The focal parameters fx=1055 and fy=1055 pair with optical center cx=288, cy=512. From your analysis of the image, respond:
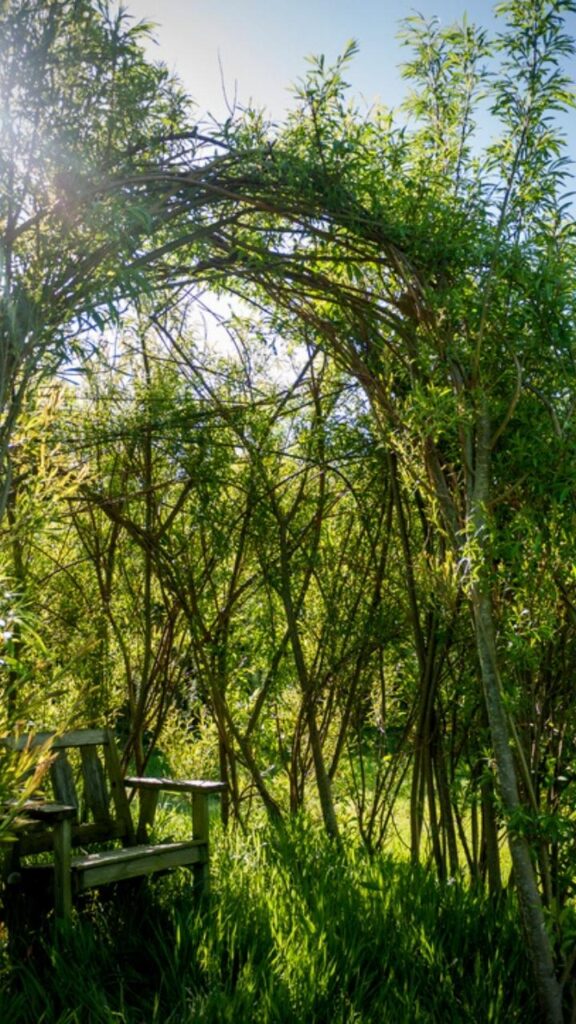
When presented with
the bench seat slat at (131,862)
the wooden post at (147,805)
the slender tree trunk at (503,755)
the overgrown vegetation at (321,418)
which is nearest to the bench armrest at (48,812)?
the bench seat slat at (131,862)

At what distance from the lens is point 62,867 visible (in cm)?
334

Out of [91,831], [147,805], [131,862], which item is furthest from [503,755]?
[147,805]

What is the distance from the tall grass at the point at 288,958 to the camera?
9.37ft

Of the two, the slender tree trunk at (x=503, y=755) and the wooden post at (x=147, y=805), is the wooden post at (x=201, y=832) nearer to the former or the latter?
the wooden post at (x=147, y=805)

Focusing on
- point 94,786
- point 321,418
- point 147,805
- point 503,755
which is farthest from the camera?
point 321,418

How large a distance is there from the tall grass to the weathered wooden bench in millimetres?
142

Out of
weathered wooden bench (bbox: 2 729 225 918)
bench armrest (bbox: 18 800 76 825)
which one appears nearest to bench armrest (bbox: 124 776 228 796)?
weathered wooden bench (bbox: 2 729 225 918)

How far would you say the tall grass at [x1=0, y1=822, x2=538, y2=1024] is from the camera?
2.86 meters

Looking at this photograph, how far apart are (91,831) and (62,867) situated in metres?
0.63

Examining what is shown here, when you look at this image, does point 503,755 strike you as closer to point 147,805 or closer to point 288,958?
point 288,958

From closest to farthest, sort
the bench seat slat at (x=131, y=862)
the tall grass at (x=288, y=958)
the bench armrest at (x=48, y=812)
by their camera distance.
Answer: the tall grass at (x=288, y=958), the bench armrest at (x=48, y=812), the bench seat slat at (x=131, y=862)

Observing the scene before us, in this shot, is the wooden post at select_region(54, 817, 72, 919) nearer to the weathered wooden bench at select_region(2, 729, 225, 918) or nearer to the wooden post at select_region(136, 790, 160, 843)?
the weathered wooden bench at select_region(2, 729, 225, 918)

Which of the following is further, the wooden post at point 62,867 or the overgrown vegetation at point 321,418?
the wooden post at point 62,867

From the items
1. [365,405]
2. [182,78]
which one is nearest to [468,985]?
[365,405]
